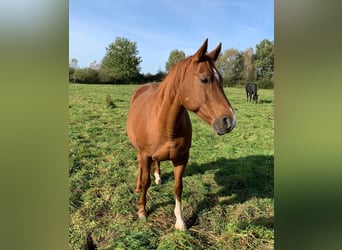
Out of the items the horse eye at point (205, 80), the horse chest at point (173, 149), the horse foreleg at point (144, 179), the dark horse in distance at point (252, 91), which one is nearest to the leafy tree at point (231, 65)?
the dark horse in distance at point (252, 91)

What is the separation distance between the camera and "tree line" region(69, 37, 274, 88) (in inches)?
87.2

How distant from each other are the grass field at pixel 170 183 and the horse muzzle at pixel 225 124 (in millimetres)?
757

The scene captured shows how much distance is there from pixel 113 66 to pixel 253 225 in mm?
1724

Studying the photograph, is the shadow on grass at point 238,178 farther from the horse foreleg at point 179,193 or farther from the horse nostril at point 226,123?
the horse nostril at point 226,123

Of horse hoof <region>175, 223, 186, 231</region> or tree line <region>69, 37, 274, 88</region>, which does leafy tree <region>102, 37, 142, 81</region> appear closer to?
tree line <region>69, 37, 274, 88</region>

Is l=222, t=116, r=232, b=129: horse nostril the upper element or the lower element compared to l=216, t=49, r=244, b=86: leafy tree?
lower

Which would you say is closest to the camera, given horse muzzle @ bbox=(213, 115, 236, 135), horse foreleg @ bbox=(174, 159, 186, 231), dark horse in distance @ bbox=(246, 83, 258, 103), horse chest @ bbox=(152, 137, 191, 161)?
horse muzzle @ bbox=(213, 115, 236, 135)

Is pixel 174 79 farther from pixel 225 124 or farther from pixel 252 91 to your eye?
pixel 252 91

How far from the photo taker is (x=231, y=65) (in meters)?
2.30

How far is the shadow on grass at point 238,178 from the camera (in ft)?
8.29

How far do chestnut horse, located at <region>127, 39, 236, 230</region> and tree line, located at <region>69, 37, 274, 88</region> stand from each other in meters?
0.32

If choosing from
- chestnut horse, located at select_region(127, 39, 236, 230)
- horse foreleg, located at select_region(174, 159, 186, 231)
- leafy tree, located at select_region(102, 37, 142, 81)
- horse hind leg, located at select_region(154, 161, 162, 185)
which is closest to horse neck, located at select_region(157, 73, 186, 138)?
chestnut horse, located at select_region(127, 39, 236, 230)

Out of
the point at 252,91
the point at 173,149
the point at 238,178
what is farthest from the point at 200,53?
the point at 238,178
